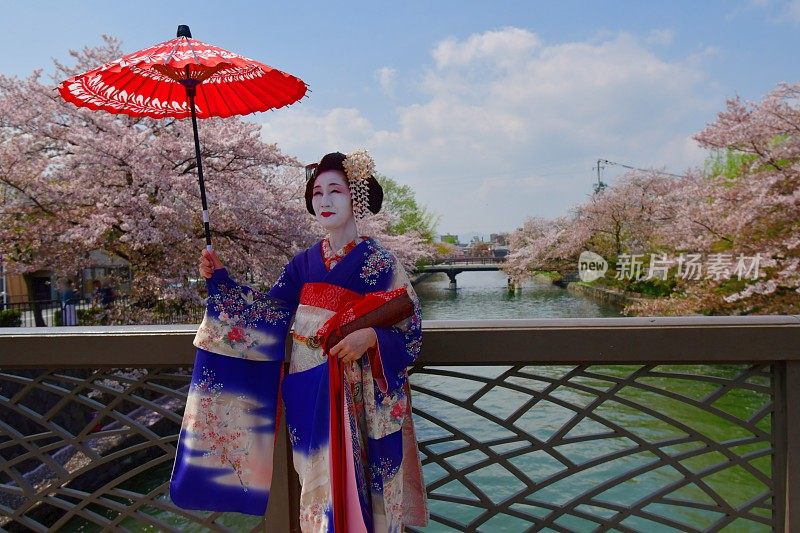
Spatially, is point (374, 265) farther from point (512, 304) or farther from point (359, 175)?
point (512, 304)

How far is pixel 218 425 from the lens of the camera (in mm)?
1576

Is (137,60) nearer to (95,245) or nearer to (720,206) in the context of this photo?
(95,245)

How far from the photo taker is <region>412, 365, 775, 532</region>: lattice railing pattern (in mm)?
1626

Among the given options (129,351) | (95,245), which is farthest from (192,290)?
(129,351)

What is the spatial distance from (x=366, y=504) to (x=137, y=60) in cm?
125

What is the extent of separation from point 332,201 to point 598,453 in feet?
22.5

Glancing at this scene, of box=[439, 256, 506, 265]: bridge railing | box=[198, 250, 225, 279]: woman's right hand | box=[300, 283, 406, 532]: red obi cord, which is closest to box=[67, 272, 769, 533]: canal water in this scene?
box=[300, 283, 406, 532]: red obi cord

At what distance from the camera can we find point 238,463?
1583mm

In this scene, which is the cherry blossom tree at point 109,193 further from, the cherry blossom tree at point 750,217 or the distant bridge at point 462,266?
the distant bridge at point 462,266

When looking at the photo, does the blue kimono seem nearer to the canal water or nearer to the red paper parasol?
the red paper parasol

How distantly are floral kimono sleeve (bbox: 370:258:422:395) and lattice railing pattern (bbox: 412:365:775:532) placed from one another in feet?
0.47

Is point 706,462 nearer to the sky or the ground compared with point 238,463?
nearer to the ground

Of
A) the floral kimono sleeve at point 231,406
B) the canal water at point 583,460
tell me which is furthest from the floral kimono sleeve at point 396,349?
the canal water at point 583,460

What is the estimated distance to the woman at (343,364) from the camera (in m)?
1.43
